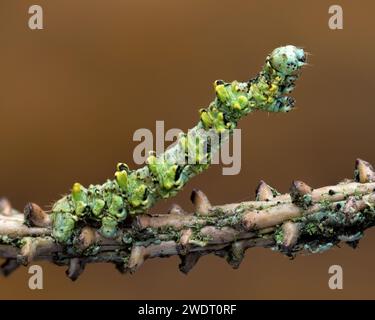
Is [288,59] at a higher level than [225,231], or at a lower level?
higher

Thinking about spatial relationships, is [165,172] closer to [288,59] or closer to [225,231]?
[225,231]

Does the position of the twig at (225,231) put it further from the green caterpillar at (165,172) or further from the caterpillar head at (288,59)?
the caterpillar head at (288,59)

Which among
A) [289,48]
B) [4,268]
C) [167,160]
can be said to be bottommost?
[4,268]

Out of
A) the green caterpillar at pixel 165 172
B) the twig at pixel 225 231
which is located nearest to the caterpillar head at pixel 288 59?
the green caterpillar at pixel 165 172

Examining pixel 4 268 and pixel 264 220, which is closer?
pixel 264 220

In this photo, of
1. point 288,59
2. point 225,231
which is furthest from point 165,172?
point 288,59

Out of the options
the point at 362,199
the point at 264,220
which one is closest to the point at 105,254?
the point at 264,220

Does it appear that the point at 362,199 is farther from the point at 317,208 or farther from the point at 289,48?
the point at 289,48

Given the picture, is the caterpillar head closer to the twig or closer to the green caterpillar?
the green caterpillar
